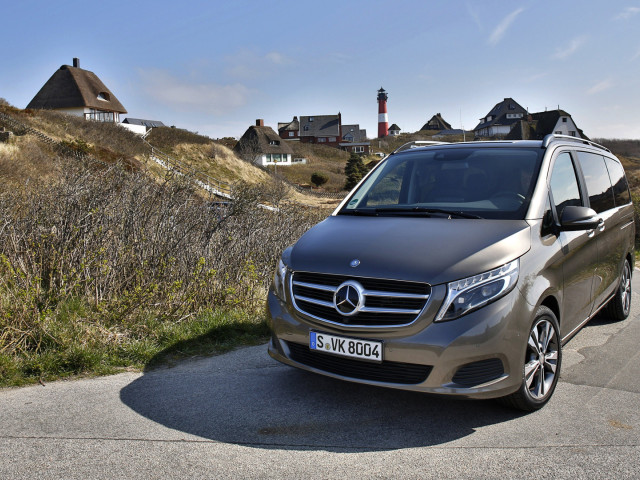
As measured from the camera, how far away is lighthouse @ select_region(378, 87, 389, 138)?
138 m

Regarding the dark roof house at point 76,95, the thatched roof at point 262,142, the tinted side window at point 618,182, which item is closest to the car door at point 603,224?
the tinted side window at point 618,182

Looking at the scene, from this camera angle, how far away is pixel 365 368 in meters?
4.01

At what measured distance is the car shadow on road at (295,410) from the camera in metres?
3.85

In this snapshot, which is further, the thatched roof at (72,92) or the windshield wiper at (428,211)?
the thatched roof at (72,92)

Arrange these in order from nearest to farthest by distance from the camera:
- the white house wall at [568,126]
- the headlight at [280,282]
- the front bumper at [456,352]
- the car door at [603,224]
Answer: the front bumper at [456,352]
the headlight at [280,282]
the car door at [603,224]
the white house wall at [568,126]

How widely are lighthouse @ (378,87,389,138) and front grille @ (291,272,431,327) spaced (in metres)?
136

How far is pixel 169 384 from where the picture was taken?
4.86m

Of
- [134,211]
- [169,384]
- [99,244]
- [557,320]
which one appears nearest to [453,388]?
[557,320]

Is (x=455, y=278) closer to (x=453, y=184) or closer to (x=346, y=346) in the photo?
(x=346, y=346)

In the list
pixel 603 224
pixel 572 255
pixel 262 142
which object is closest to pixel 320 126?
pixel 262 142

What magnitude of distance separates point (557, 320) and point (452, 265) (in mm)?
1230

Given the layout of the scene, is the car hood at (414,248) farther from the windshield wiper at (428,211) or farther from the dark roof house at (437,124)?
the dark roof house at (437,124)

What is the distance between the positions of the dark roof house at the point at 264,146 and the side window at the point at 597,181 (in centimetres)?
7618

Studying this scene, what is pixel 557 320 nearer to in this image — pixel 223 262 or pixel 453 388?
pixel 453 388
